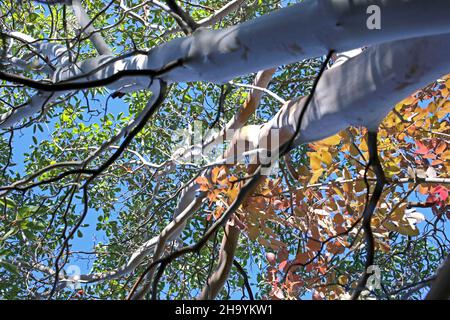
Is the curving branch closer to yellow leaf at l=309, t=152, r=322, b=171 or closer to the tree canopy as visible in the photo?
the tree canopy

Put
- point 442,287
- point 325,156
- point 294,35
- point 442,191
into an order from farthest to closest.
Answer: point 442,191 < point 325,156 < point 294,35 < point 442,287

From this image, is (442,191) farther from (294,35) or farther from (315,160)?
(294,35)

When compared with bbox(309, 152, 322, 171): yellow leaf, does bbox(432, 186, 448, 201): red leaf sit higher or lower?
higher

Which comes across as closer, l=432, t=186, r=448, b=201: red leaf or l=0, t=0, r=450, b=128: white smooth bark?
l=0, t=0, r=450, b=128: white smooth bark

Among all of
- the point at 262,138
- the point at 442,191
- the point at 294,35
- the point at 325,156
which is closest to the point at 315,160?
the point at 325,156

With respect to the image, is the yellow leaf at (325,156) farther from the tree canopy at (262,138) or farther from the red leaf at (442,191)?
the red leaf at (442,191)

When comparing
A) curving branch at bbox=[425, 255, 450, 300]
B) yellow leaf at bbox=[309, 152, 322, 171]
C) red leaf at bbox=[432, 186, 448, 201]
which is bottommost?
curving branch at bbox=[425, 255, 450, 300]

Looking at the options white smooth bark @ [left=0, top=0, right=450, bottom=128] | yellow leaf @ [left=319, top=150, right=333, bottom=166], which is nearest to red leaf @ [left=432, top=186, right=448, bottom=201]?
yellow leaf @ [left=319, top=150, right=333, bottom=166]

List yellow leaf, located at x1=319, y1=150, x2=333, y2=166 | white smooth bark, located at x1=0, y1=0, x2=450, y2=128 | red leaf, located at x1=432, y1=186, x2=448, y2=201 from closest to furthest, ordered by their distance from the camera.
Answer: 1. white smooth bark, located at x1=0, y1=0, x2=450, y2=128
2. yellow leaf, located at x1=319, y1=150, x2=333, y2=166
3. red leaf, located at x1=432, y1=186, x2=448, y2=201

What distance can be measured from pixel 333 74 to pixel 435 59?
31 cm

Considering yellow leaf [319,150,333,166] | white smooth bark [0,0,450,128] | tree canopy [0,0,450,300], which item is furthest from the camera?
yellow leaf [319,150,333,166]

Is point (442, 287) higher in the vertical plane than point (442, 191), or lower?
lower

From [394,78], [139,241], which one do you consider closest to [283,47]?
[394,78]

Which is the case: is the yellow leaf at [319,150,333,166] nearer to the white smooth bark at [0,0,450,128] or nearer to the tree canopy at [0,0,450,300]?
the tree canopy at [0,0,450,300]
